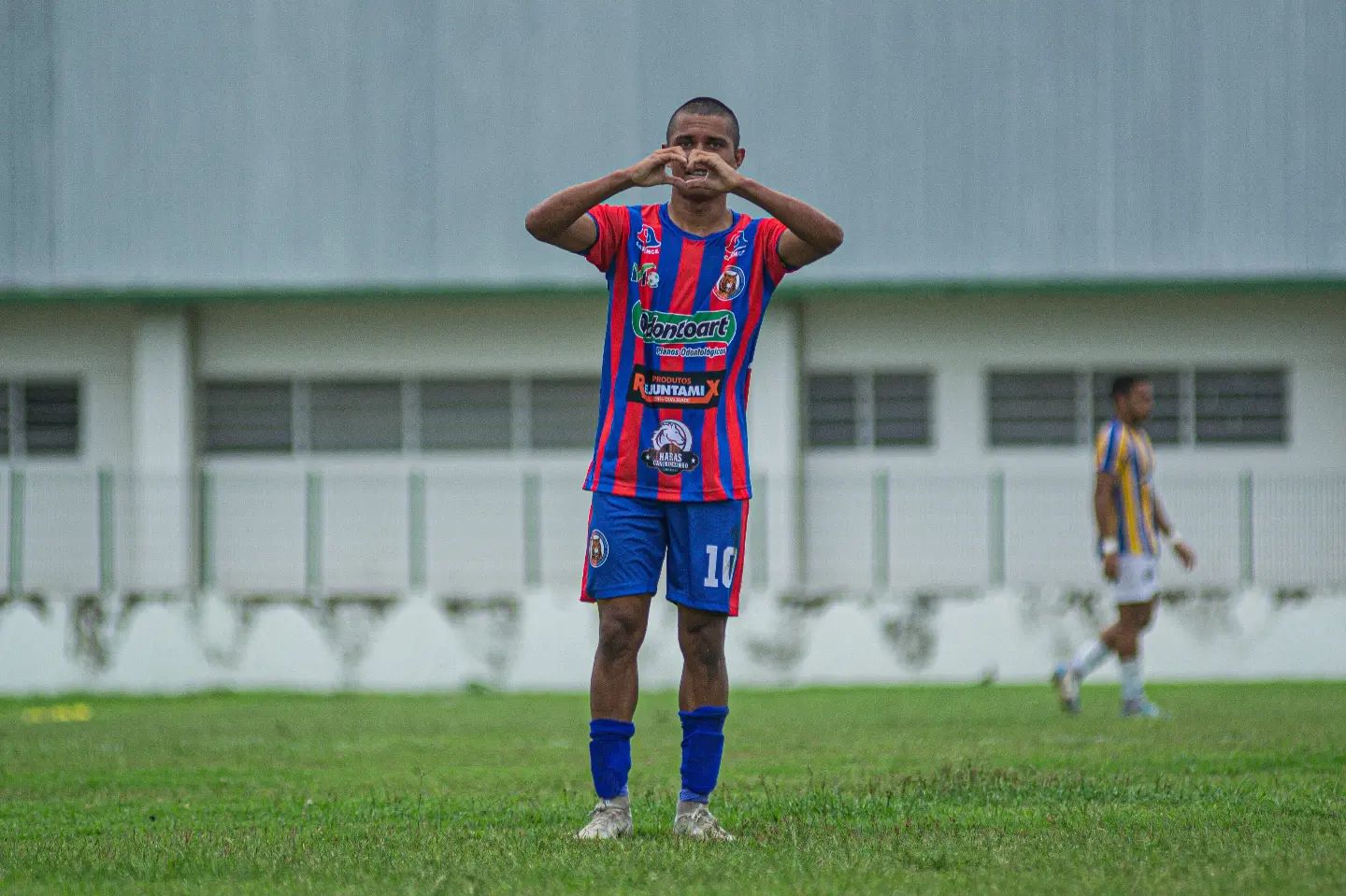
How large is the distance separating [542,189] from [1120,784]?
49.1 ft

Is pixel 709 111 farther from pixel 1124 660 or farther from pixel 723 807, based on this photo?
pixel 1124 660

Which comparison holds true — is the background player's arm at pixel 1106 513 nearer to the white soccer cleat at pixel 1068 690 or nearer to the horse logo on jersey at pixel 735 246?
the white soccer cleat at pixel 1068 690

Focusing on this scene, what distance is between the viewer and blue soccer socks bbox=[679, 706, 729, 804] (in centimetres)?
635

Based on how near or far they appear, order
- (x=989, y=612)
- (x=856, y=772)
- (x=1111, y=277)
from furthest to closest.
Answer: (x=1111, y=277) < (x=989, y=612) < (x=856, y=772)

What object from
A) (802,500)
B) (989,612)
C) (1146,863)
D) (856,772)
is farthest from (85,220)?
(1146,863)

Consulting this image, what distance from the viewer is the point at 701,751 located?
21.0 feet

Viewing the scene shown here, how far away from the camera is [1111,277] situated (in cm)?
2114

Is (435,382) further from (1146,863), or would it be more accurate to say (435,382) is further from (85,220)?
(1146,863)

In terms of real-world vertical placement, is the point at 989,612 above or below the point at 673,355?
below

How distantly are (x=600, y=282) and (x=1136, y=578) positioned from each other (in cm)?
938

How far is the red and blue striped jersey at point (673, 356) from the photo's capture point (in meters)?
6.36

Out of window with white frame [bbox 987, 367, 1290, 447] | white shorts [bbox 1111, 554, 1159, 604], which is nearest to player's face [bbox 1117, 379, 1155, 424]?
white shorts [bbox 1111, 554, 1159, 604]

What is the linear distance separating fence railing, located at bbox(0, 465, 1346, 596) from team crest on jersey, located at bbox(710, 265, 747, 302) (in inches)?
515

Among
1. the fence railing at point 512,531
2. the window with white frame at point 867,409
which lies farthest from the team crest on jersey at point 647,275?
the window with white frame at point 867,409
